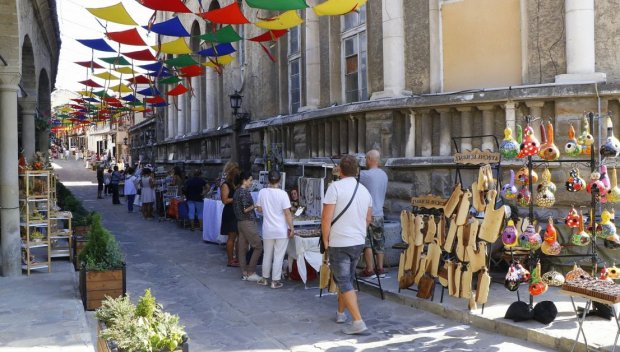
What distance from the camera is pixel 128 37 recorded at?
14.6 meters

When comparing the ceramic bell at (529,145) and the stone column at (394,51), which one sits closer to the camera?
the ceramic bell at (529,145)

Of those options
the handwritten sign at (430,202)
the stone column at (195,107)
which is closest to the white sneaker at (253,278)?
the handwritten sign at (430,202)

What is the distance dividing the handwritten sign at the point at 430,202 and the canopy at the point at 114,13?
748 centimetres

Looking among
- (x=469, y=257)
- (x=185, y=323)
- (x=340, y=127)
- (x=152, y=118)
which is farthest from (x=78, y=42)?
(x=152, y=118)

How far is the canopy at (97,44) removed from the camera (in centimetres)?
1611

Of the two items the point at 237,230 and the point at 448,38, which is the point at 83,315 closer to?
the point at 237,230

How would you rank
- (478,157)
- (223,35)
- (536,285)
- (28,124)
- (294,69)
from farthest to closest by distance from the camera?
1. (294,69)
2. (28,124)
3. (223,35)
4. (478,157)
5. (536,285)

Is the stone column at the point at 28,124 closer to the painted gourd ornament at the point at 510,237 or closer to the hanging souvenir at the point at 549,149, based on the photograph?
the painted gourd ornament at the point at 510,237

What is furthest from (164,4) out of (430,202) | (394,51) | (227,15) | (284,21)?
(430,202)

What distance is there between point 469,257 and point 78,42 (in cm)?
1263

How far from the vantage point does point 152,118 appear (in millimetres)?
36688

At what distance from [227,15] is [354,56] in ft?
9.25

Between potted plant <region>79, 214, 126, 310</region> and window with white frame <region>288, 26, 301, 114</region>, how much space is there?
27.1 feet

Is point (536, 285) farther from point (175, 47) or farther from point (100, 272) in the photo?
point (175, 47)
